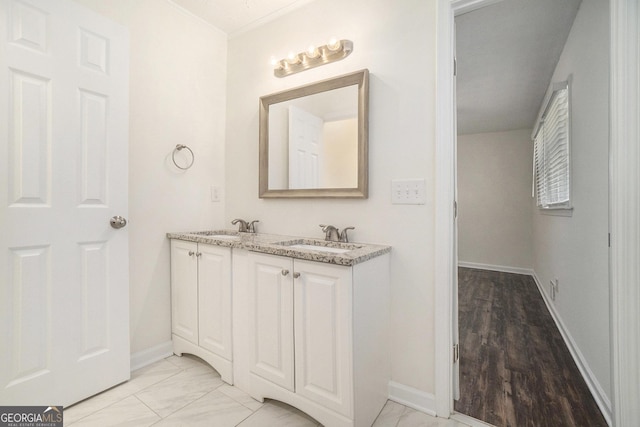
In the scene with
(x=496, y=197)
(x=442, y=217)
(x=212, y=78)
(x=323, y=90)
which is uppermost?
(x=212, y=78)

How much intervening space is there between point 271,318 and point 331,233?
605 mm

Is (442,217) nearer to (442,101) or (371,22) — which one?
(442,101)

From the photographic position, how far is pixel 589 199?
1815 mm

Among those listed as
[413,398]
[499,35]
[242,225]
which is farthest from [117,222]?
[499,35]

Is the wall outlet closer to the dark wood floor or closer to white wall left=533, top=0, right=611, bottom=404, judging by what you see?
the dark wood floor

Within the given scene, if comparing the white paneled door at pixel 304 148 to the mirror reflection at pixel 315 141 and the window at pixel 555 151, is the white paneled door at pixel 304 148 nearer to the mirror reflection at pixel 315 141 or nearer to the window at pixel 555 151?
the mirror reflection at pixel 315 141

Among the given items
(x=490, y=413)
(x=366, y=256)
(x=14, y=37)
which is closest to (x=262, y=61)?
(x=14, y=37)

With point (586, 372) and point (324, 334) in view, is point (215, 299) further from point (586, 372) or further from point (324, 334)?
point (586, 372)

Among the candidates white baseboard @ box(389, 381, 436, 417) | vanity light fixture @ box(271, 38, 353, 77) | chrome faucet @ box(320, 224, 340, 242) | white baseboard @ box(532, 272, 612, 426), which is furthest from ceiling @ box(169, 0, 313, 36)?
white baseboard @ box(532, 272, 612, 426)

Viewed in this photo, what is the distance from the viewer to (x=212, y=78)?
7.57ft

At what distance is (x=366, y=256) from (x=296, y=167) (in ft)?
3.07

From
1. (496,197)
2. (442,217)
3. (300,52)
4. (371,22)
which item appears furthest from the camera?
(496,197)

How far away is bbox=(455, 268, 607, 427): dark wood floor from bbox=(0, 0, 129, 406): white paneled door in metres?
2.03

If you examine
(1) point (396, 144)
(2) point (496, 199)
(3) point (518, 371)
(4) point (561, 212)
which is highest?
(1) point (396, 144)
